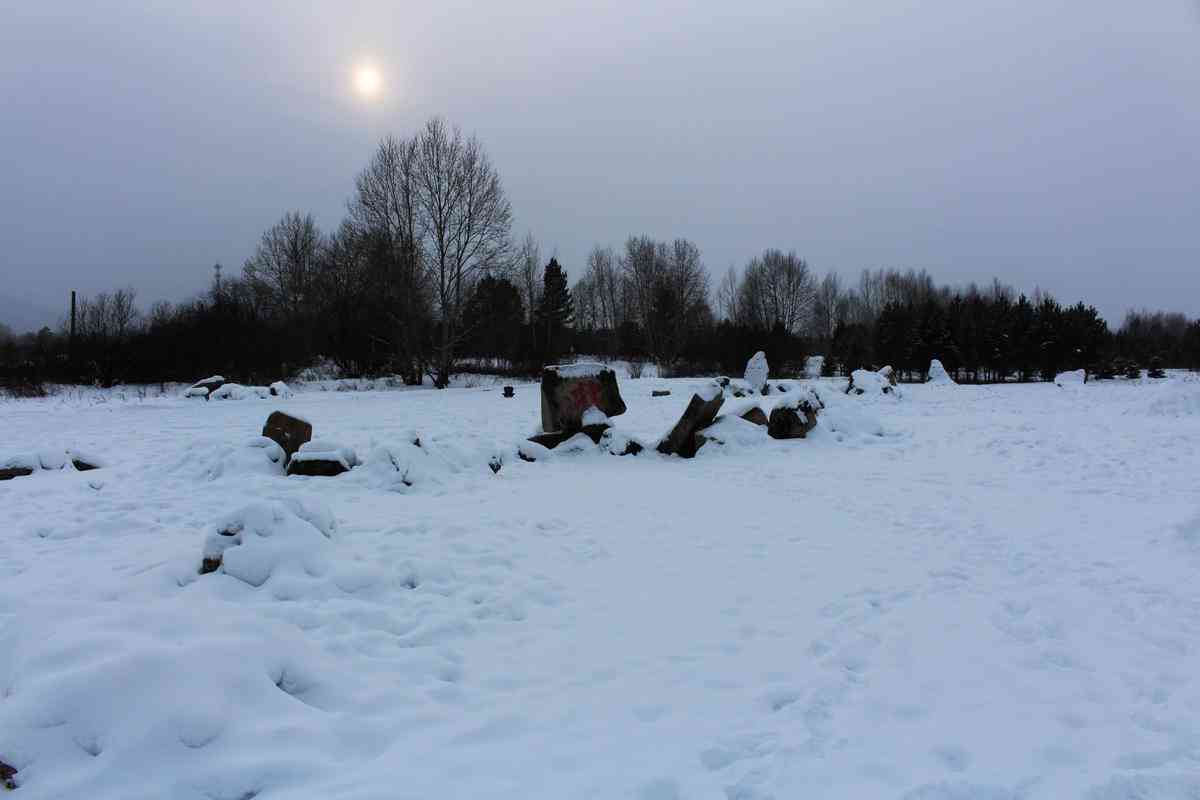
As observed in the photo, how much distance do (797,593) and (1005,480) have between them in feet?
17.4

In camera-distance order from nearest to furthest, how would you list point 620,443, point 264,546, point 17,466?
point 264,546 < point 17,466 < point 620,443

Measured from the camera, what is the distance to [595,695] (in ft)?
10.2

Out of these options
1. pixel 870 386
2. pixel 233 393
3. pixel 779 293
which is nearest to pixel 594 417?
pixel 870 386

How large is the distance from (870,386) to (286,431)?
1831cm

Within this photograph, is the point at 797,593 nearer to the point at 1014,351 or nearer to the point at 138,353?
the point at 138,353

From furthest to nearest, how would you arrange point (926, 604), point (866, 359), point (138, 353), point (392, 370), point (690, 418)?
point (866, 359) < point (392, 370) < point (138, 353) < point (690, 418) < point (926, 604)

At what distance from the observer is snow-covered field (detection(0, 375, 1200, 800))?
242 centimetres

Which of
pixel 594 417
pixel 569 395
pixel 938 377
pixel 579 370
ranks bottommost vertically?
pixel 594 417

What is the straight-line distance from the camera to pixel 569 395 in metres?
10.7

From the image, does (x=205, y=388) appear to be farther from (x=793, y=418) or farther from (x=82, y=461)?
(x=793, y=418)

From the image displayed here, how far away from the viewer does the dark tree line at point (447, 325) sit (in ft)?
88.5

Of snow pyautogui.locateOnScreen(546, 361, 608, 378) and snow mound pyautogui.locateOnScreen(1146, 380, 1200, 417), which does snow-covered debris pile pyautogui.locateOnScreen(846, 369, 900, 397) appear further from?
snow pyautogui.locateOnScreen(546, 361, 608, 378)

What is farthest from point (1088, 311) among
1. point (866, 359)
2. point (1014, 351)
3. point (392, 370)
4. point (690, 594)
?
point (690, 594)

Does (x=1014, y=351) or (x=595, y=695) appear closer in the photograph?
(x=595, y=695)
